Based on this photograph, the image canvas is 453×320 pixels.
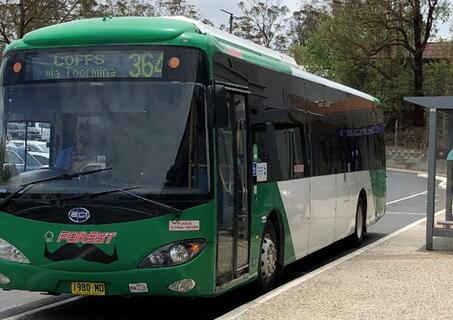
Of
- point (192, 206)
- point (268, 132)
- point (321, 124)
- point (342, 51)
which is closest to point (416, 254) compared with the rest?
point (321, 124)

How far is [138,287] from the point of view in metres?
6.73

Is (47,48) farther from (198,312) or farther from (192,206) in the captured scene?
(198,312)

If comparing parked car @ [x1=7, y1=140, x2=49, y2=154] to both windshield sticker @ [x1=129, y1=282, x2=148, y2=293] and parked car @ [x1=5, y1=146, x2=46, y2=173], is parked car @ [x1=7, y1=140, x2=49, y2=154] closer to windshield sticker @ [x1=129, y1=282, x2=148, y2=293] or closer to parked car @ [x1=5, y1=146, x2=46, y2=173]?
parked car @ [x1=5, y1=146, x2=46, y2=173]

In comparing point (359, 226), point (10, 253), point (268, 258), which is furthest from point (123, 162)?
point (359, 226)

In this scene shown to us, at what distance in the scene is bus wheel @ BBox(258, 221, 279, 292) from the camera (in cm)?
867

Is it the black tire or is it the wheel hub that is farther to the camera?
the black tire

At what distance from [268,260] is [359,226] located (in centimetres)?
593

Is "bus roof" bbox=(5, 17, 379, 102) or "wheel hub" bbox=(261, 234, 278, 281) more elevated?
"bus roof" bbox=(5, 17, 379, 102)

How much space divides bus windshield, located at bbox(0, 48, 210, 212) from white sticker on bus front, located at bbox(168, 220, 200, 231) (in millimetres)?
235

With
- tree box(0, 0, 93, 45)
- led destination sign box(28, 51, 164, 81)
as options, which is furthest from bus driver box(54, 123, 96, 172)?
tree box(0, 0, 93, 45)

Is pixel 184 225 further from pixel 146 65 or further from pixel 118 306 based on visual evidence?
pixel 118 306

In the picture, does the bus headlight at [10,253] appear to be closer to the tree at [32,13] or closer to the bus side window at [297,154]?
the bus side window at [297,154]

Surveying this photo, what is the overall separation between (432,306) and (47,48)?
4857 mm

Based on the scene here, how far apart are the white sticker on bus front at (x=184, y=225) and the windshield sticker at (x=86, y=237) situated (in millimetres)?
566
